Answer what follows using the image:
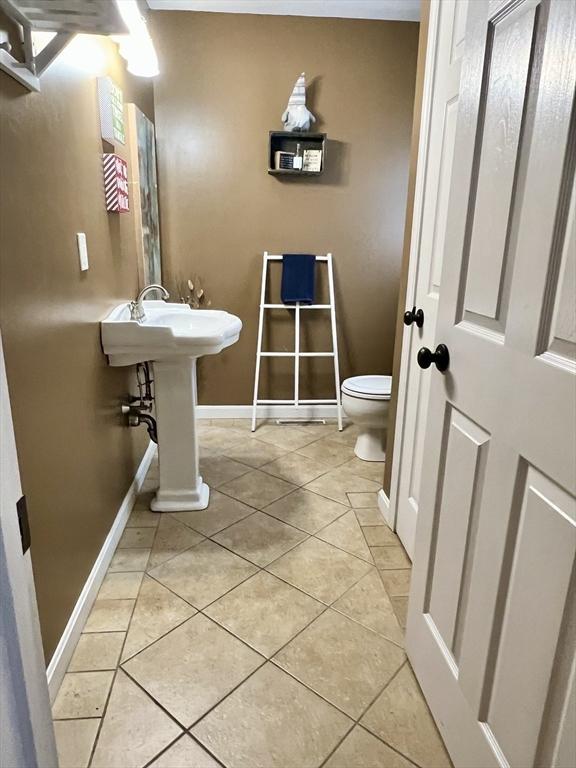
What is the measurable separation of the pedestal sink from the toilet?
0.83 meters

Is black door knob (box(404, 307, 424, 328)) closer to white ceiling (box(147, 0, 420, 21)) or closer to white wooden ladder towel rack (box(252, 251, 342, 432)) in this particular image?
white wooden ladder towel rack (box(252, 251, 342, 432))

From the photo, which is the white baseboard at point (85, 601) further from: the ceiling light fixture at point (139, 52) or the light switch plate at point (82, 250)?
the ceiling light fixture at point (139, 52)

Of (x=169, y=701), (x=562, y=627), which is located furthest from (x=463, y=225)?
(x=169, y=701)

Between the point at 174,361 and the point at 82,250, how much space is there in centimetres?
61

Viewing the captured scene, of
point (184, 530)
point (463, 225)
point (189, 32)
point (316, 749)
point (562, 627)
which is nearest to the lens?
point (562, 627)

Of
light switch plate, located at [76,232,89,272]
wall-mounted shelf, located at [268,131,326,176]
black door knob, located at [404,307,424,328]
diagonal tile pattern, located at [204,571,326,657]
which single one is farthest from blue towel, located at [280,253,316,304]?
diagonal tile pattern, located at [204,571,326,657]

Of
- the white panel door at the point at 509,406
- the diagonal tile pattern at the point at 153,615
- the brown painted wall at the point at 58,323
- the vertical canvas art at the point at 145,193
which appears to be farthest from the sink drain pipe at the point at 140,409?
the white panel door at the point at 509,406

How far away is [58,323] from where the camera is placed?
1429mm

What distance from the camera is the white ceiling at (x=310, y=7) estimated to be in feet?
9.02

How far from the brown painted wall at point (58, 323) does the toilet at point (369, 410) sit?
1.28 metres

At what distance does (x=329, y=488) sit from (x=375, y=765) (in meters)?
1.40

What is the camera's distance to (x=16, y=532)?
0.55 metres

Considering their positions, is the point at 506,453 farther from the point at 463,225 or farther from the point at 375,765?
the point at 375,765

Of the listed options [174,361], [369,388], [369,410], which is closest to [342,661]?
[174,361]
